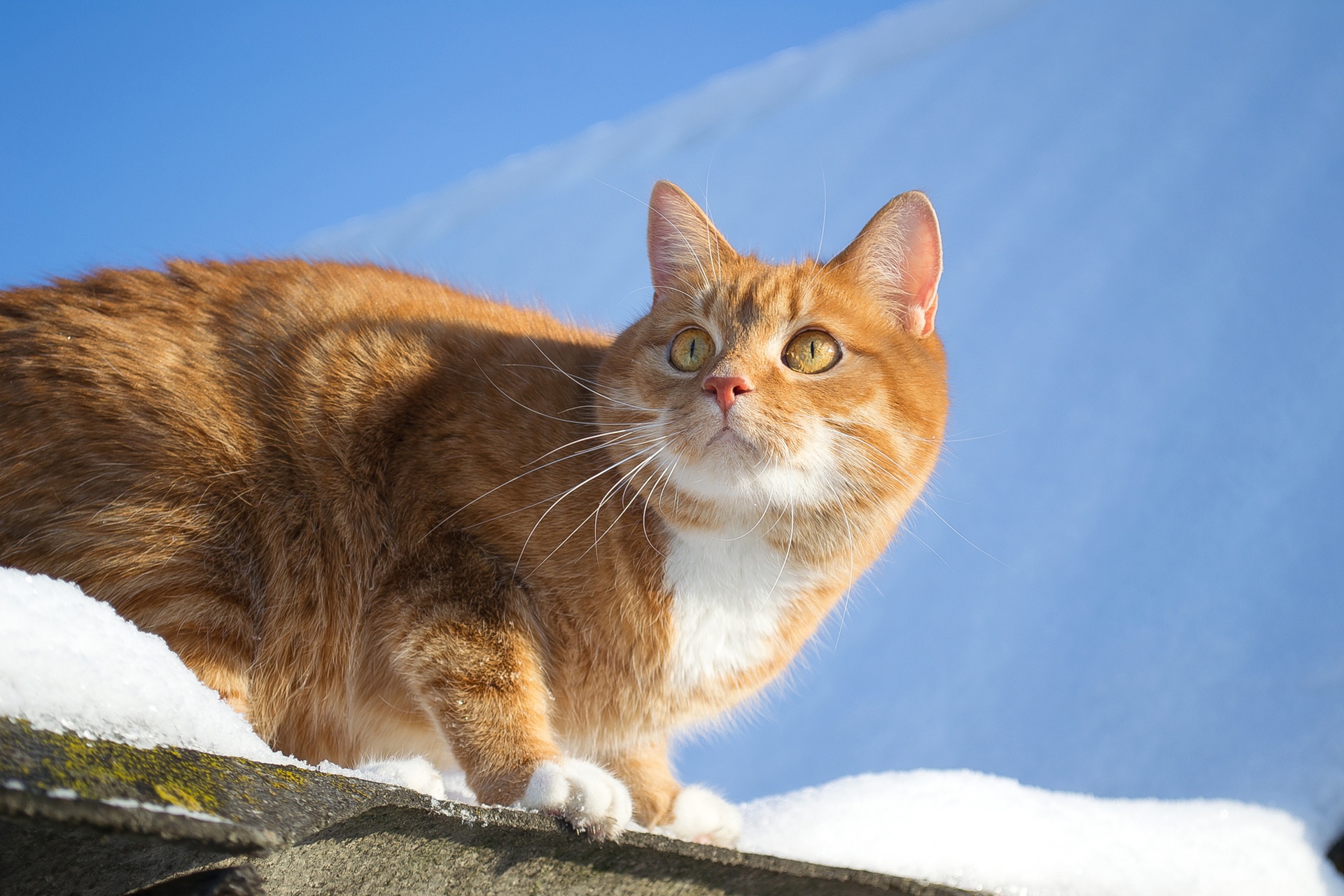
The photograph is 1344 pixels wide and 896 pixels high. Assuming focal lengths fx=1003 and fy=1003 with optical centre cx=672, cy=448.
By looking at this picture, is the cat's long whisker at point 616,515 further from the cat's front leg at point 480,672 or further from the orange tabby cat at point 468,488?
the cat's front leg at point 480,672

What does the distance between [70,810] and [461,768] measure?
2.42ft

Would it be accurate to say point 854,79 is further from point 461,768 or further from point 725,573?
point 461,768

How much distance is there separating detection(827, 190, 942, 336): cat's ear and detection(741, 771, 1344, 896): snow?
2.54ft

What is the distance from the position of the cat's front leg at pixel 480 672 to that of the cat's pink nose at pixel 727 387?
0.41 m

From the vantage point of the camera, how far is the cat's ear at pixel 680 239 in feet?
5.65

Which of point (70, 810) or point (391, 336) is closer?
point (70, 810)

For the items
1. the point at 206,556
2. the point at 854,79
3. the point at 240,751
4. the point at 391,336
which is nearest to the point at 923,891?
the point at 240,751

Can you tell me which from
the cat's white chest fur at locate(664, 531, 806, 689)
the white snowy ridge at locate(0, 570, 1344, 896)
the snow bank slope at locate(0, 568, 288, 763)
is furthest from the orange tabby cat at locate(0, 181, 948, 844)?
the snow bank slope at locate(0, 568, 288, 763)

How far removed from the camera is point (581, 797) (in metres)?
1.07

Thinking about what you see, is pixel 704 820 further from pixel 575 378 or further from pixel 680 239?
pixel 680 239

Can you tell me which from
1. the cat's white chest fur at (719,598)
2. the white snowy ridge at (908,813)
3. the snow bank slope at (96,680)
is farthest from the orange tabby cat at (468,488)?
the snow bank slope at (96,680)

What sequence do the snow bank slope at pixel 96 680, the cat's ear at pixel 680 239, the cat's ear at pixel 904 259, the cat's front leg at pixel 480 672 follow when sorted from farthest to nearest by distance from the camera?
the cat's ear at pixel 680 239
the cat's ear at pixel 904 259
the cat's front leg at pixel 480 672
the snow bank slope at pixel 96 680

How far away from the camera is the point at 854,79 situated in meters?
5.39

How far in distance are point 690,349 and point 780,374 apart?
0.62 feet
